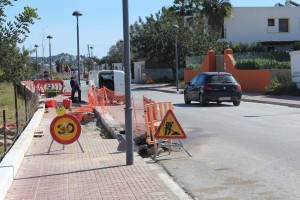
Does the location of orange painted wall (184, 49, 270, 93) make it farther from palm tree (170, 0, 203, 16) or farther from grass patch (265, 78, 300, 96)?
palm tree (170, 0, 203, 16)

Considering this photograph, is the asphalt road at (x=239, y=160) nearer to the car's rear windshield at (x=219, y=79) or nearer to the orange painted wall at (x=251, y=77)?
the car's rear windshield at (x=219, y=79)

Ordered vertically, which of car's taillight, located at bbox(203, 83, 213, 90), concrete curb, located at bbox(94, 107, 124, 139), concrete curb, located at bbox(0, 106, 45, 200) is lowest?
concrete curb, located at bbox(94, 107, 124, 139)

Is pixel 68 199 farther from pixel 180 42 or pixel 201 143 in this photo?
pixel 180 42

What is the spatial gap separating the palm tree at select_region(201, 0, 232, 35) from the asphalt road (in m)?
37.6

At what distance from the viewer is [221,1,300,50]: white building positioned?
56031 millimetres

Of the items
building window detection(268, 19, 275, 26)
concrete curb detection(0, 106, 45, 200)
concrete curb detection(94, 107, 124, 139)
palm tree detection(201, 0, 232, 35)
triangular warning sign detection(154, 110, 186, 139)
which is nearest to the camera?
concrete curb detection(0, 106, 45, 200)

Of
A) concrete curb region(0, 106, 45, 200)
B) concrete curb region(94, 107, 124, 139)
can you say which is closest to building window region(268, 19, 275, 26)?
concrete curb region(94, 107, 124, 139)

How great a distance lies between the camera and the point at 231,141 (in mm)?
11945

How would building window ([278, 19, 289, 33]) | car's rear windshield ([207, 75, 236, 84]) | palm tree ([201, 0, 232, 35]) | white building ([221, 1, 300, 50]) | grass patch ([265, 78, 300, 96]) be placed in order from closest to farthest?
1. car's rear windshield ([207, 75, 236, 84])
2. grass patch ([265, 78, 300, 96])
3. palm tree ([201, 0, 232, 35])
4. white building ([221, 1, 300, 50])
5. building window ([278, 19, 289, 33])

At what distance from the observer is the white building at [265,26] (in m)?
56.0

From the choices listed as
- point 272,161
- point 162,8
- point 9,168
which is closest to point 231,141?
point 272,161

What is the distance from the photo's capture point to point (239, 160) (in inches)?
375

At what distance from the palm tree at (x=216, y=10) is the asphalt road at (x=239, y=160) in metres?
37.6

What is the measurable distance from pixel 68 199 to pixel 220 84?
56.3 ft
